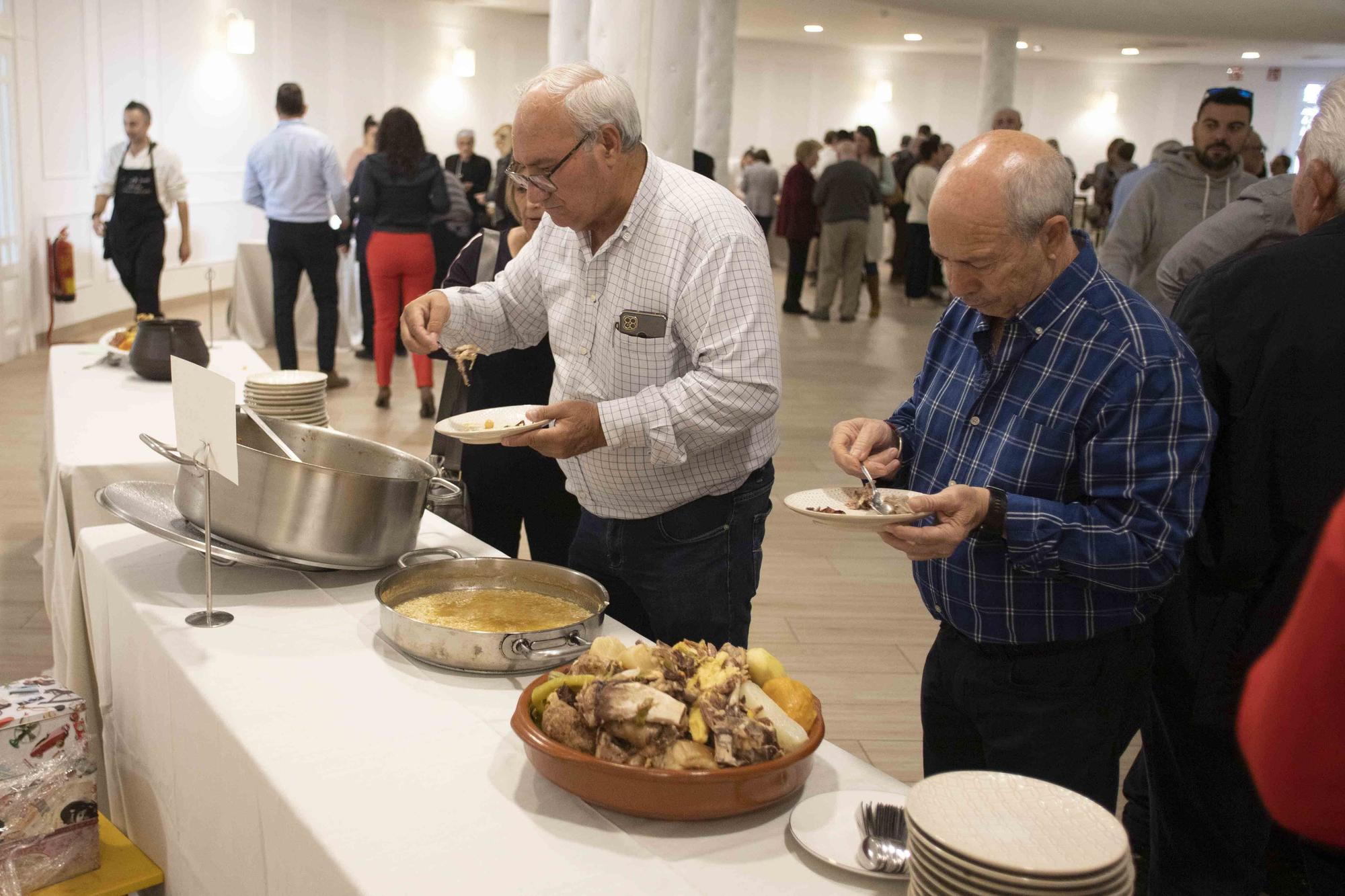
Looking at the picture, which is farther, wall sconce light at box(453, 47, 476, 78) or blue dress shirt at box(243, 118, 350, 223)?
wall sconce light at box(453, 47, 476, 78)

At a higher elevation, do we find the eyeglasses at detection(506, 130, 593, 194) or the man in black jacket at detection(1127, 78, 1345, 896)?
the eyeglasses at detection(506, 130, 593, 194)

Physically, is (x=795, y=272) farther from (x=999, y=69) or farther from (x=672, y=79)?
(x=672, y=79)

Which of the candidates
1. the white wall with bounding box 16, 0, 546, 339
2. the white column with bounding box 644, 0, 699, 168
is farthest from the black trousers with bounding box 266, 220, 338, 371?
the white column with bounding box 644, 0, 699, 168

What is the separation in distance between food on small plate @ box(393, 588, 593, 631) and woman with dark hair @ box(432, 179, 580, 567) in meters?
0.77

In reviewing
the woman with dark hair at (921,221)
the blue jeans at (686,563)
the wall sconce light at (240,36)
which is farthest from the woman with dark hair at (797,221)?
the blue jeans at (686,563)

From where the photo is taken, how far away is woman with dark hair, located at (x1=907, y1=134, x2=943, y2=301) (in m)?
10.9

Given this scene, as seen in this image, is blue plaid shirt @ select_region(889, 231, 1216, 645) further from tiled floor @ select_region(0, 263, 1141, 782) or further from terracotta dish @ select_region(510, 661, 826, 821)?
tiled floor @ select_region(0, 263, 1141, 782)

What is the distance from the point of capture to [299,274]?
657cm

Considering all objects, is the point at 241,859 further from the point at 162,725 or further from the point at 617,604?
the point at 617,604

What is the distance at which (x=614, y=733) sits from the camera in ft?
3.88

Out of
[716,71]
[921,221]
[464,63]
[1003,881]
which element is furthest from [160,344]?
[464,63]

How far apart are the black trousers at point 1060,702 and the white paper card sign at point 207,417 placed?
1.04 meters

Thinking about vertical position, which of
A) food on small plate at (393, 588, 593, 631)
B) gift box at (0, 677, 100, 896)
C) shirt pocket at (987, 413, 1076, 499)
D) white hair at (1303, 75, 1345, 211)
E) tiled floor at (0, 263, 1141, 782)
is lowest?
tiled floor at (0, 263, 1141, 782)

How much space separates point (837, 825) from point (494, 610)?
64 centimetres
